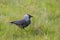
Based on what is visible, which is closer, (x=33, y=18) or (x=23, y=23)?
(x=23, y=23)

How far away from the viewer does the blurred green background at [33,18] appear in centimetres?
754

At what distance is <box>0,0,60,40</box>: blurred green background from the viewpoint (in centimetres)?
754

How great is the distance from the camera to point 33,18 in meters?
8.82

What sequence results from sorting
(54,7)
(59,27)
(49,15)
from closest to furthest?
(59,27) < (49,15) < (54,7)

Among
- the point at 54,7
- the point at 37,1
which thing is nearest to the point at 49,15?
the point at 54,7

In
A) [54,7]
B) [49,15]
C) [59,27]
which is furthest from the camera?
[54,7]

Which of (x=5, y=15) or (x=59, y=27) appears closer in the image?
(x=59, y=27)

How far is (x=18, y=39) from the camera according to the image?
24.1ft

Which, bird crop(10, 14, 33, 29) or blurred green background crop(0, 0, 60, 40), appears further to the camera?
bird crop(10, 14, 33, 29)

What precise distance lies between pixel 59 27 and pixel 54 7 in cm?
189

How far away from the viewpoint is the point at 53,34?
767cm

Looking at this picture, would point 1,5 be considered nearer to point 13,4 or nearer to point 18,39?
point 13,4

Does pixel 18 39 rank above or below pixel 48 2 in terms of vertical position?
below

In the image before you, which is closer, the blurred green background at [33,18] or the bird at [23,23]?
the blurred green background at [33,18]
